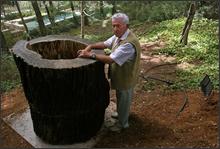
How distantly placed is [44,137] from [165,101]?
2.45 metres

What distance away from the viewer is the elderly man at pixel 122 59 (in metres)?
4.62

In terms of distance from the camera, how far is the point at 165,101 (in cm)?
626

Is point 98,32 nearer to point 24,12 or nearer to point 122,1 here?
point 122,1

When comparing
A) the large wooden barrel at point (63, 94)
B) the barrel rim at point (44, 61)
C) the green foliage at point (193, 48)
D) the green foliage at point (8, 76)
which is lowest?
the green foliage at point (8, 76)

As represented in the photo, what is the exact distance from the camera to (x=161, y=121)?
18.2ft

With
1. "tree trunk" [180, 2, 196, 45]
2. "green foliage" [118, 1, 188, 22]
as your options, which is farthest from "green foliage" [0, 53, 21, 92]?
"green foliage" [118, 1, 188, 22]

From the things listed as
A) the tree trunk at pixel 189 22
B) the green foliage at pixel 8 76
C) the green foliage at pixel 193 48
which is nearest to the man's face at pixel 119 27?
the green foliage at pixel 193 48

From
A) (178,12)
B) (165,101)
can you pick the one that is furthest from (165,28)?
(165,101)

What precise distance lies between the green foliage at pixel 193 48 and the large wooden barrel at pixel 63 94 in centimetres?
251

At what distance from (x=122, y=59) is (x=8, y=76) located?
583 centimetres

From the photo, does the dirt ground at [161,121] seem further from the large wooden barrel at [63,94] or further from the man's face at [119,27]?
the man's face at [119,27]

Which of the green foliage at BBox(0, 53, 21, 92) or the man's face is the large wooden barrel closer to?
the man's face

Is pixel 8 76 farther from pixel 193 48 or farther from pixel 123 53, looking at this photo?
pixel 123 53

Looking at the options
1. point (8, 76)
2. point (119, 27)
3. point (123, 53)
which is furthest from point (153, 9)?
point (123, 53)
